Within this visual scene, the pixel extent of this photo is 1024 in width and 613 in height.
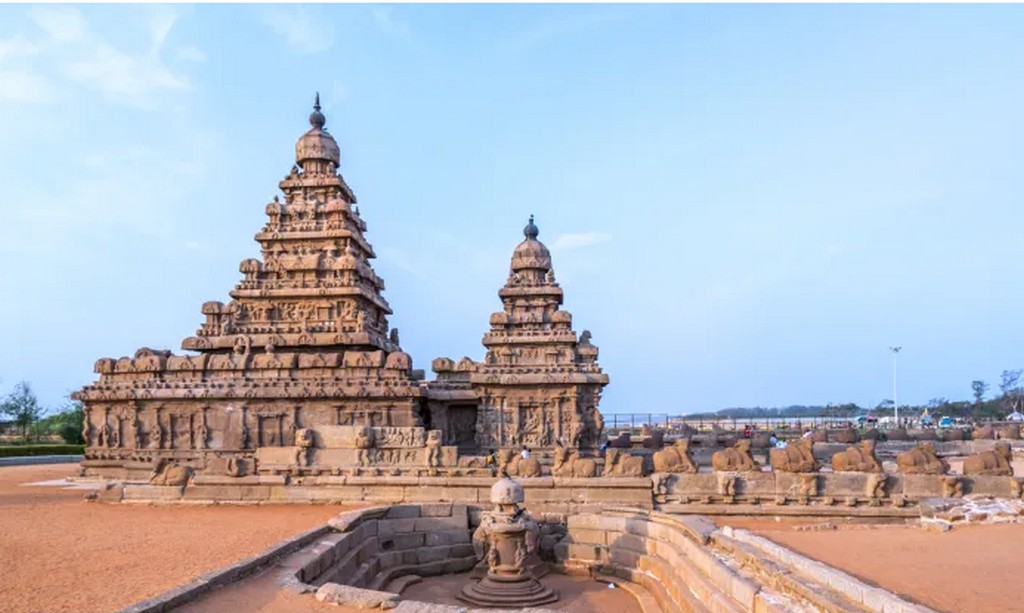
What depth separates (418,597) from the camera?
48.3 ft

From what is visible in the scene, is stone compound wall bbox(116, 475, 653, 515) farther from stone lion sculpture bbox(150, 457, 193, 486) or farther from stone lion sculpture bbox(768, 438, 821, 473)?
stone lion sculpture bbox(768, 438, 821, 473)

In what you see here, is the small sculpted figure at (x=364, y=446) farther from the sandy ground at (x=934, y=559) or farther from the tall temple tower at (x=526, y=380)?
the sandy ground at (x=934, y=559)

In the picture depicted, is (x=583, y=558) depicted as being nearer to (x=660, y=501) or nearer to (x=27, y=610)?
(x=660, y=501)

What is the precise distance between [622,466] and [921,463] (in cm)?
644

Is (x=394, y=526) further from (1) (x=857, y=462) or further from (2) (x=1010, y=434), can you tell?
(2) (x=1010, y=434)

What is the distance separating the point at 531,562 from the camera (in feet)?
49.3

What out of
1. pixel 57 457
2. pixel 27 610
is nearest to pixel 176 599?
pixel 27 610

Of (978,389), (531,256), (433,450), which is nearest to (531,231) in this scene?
(531,256)

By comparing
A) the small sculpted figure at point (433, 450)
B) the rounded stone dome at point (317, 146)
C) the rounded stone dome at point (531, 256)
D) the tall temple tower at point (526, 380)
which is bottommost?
the small sculpted figure at point (433, 450)

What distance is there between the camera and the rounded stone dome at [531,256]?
30.7m

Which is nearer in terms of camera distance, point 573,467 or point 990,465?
point 990,465

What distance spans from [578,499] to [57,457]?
27277 millimetres

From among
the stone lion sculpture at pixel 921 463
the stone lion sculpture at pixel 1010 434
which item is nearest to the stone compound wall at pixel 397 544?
the stone lion sculpture at pixel 921 463

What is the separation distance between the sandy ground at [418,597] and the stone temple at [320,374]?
7.95m
